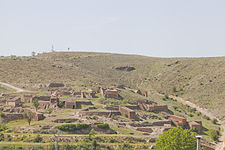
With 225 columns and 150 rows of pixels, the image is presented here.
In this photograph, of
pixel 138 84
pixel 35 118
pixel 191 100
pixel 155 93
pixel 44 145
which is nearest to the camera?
pixel 44 145

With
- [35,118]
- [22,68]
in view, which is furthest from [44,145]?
[22,68]

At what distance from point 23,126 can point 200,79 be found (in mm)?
61674

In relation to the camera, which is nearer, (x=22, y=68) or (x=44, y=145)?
(x=44, y=145)

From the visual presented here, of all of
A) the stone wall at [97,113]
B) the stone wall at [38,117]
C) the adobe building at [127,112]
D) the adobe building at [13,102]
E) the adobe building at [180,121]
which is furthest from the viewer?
the adobe building at [180,121]

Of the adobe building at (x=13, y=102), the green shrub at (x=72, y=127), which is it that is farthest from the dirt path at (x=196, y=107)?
the adobe building at (x=13, y=102)

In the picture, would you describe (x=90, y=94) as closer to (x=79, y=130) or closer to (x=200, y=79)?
(x=79, y=130)

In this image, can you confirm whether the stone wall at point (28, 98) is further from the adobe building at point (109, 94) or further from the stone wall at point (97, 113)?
the adobe building at point (109, 94)

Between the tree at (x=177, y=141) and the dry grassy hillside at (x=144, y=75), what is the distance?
124ft

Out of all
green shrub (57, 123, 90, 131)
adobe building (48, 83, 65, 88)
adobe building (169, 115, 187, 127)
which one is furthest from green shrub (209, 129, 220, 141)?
adobe building (48, 83, 65, 88)

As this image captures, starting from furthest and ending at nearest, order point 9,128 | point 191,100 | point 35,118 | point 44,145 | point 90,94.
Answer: point 191,100 < point 90,94 < point 35,118 < point 9,128 < point 44,145

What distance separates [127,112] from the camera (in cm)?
5119

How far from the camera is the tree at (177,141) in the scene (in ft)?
99.2

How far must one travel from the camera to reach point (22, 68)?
88375 mm

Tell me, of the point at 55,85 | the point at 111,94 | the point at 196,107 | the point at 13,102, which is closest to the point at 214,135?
the point at 111,94
